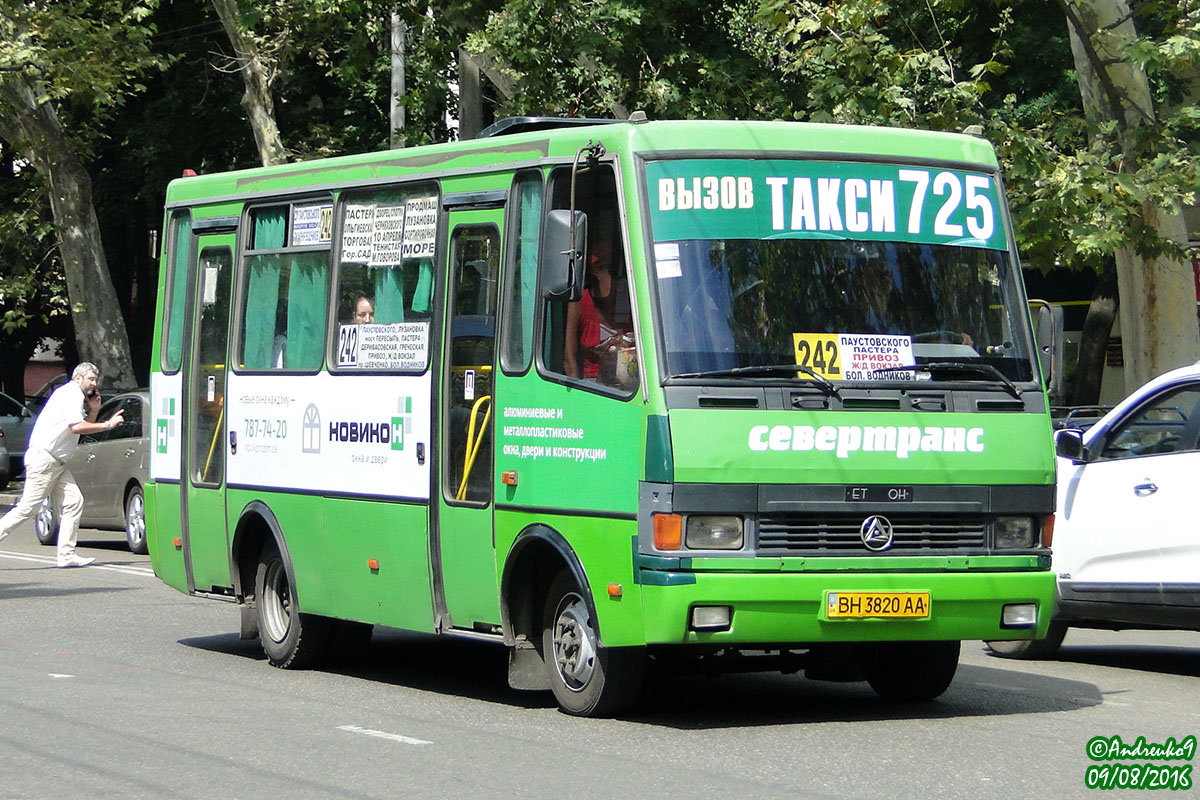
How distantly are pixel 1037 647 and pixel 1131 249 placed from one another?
368 inches

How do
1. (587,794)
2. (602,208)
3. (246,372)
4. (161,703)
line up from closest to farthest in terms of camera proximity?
(587,794)
(602,208)
(161,703)
(246,372)

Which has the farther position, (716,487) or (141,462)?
(141,462)

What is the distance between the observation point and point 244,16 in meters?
24.5

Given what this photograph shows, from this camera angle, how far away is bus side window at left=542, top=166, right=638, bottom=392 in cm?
850

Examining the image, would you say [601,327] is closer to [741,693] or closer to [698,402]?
[698,402]

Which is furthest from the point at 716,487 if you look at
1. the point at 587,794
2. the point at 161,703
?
the point at 161,703

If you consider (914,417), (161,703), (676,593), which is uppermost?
(914,417)

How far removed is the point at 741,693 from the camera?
1012cm

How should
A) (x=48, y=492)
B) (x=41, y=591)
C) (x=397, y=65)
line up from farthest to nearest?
(x=397, y=65) < (x=48, y=492) < (x=41, y=591)

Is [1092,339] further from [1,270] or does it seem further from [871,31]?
[1,270]

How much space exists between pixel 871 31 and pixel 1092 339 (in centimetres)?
1051

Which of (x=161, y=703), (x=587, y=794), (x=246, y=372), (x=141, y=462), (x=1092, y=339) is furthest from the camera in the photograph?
(x=1092, y=339)

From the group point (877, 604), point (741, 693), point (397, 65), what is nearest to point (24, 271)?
point (397, 65)

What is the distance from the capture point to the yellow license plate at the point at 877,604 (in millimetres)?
8312
